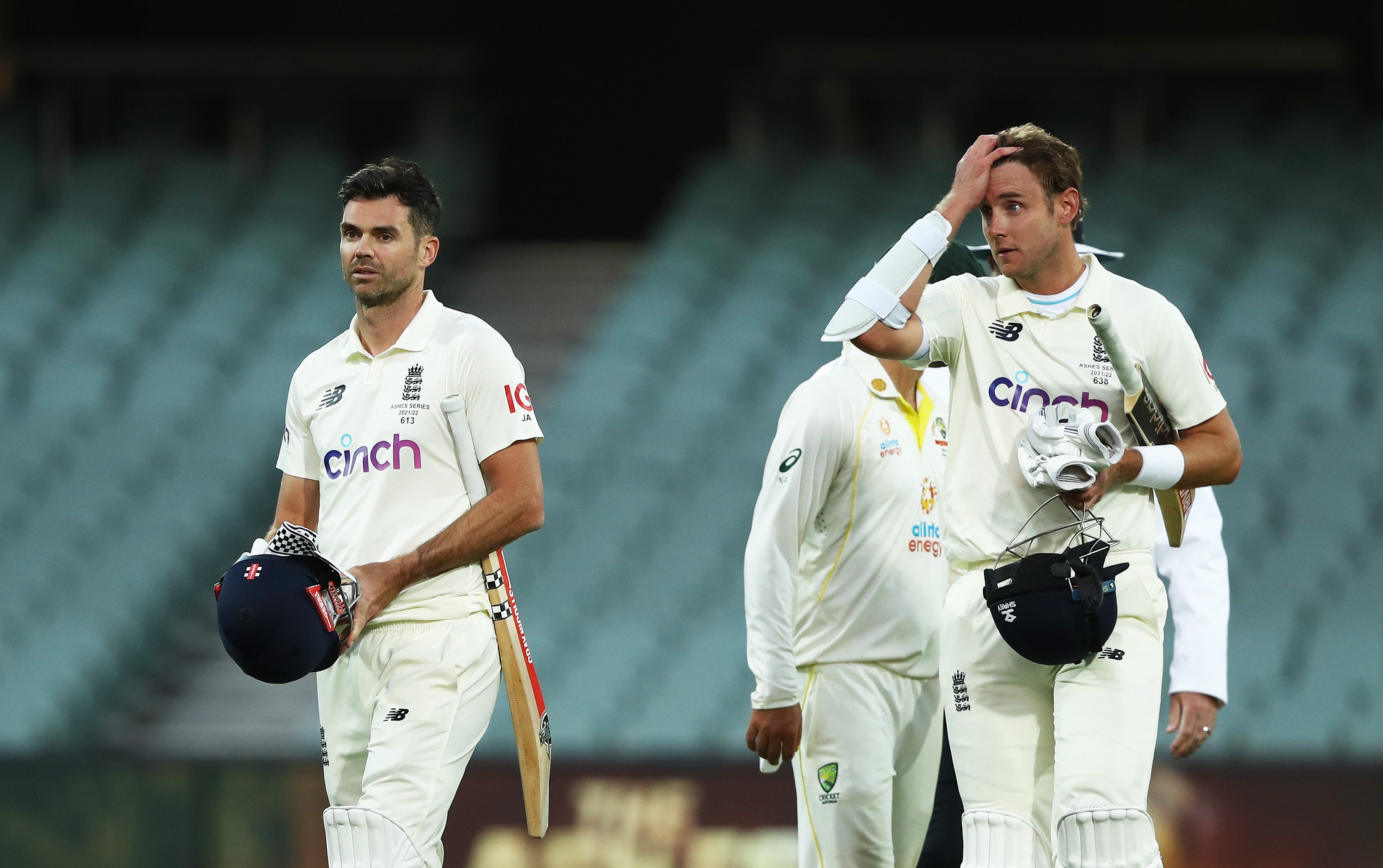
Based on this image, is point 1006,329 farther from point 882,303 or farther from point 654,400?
point 654,400

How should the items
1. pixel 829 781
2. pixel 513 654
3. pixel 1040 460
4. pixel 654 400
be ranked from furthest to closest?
pixel 654 400
pixel 829 781
pixel 513 654
pixel 1040 460

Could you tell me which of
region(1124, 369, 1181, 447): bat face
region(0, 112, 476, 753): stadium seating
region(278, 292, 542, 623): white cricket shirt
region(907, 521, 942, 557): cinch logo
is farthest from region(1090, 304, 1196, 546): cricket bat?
region(0, 112, 476, 753): stadium seating

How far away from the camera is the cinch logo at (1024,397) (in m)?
3.96

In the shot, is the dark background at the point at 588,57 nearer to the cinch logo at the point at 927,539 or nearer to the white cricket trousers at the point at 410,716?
the cinch logo at the point at 927,539

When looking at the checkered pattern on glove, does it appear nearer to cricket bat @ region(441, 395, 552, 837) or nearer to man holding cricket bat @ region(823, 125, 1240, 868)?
cricket bat @ region(441, 395, 552, 837)

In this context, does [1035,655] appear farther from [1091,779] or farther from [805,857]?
[805,857]

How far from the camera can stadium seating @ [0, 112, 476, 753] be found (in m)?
9.46

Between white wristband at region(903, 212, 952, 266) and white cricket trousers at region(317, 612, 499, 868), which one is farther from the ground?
white wristband at region(903, 212, 952, 266)

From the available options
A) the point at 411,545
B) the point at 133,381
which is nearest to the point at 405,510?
the point at 411,545

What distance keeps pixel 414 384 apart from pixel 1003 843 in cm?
176

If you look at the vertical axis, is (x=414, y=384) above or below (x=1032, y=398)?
above

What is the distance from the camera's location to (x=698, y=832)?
22.5 feet

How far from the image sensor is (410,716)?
Answer: 3.95 meters

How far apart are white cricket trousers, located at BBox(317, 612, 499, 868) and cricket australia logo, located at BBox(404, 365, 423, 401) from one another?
1.79ft
